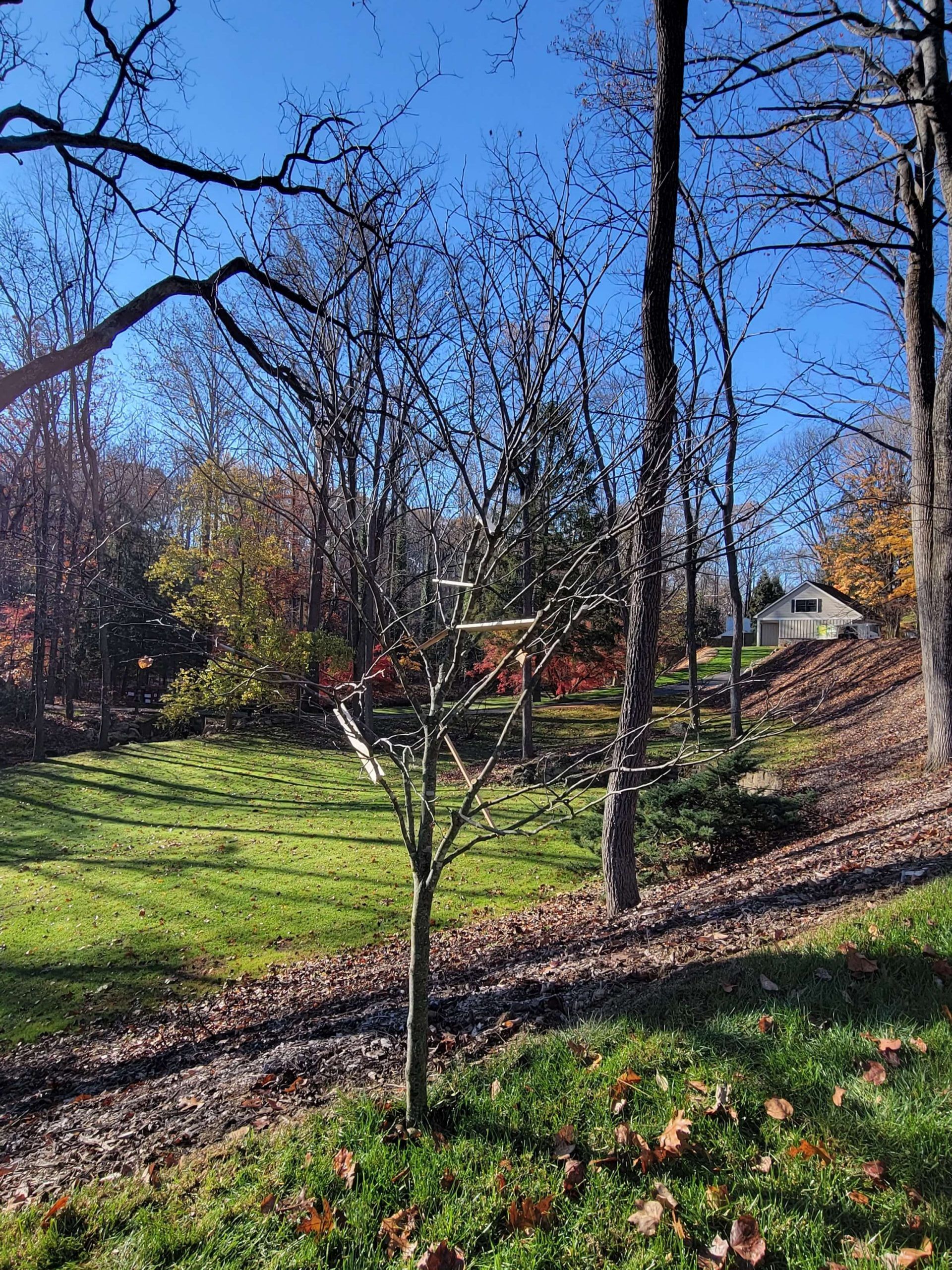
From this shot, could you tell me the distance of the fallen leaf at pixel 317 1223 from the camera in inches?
80.8

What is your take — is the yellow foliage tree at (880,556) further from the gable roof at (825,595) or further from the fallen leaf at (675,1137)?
the fallen leaf at (675,1137)

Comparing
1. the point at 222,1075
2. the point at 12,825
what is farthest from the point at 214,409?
the point at 222,1075

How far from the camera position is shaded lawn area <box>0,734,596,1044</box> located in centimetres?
628

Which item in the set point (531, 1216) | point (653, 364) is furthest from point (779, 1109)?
point (653, 364)

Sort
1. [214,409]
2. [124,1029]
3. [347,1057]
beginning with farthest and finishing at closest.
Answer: [214,409] → [124,1029] → [347,1057]

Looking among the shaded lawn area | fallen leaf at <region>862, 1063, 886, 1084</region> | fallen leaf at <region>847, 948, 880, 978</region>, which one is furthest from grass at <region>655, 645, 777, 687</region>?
fallen leaf at <region>862, 1063, 886, 1084</region>

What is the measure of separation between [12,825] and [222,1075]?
31.8ft

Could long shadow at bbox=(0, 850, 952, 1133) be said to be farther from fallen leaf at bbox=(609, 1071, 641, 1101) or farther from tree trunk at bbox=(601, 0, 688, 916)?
fallen leaf at bbox=(609, 1071, 641, 1101)

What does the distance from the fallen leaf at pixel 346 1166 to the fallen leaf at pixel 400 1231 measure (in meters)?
0.22

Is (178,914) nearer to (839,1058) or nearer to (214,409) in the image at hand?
(839,1058)

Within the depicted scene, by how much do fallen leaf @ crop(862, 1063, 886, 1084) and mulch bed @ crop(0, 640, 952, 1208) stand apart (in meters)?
1.09

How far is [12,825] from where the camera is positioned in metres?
11.1

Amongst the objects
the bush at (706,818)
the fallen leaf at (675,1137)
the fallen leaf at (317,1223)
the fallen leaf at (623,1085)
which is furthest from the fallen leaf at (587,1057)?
the bush at (706,818)

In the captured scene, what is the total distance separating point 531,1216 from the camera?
2.00 metres
